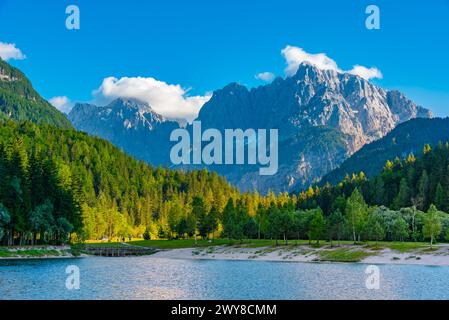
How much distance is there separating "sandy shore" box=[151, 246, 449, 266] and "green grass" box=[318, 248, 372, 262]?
0.80m

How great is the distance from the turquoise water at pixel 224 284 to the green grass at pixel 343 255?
26617 mm

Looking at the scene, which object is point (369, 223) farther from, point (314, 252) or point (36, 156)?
point (36, 156)

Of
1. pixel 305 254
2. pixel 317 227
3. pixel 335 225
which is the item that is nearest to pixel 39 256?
pixel 305 254

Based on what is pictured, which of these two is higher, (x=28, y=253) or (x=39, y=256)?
(x=28, y=253)

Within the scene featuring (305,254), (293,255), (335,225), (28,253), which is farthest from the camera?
(335,225)

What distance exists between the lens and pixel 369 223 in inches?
5364

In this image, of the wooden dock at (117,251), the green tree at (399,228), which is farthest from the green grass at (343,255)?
the wooden dock at (117,251)

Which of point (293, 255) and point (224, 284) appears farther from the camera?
point (293, 255)

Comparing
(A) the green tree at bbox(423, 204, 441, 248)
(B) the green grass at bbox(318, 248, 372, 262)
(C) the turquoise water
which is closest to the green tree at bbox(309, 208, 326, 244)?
(B) the green grass at bbox(318, 248, 372, 262)

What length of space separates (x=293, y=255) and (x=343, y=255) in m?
14.5

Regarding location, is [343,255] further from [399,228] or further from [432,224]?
[399,228]

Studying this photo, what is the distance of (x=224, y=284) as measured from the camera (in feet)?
237

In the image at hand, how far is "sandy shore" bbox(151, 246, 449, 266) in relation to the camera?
109 meters
